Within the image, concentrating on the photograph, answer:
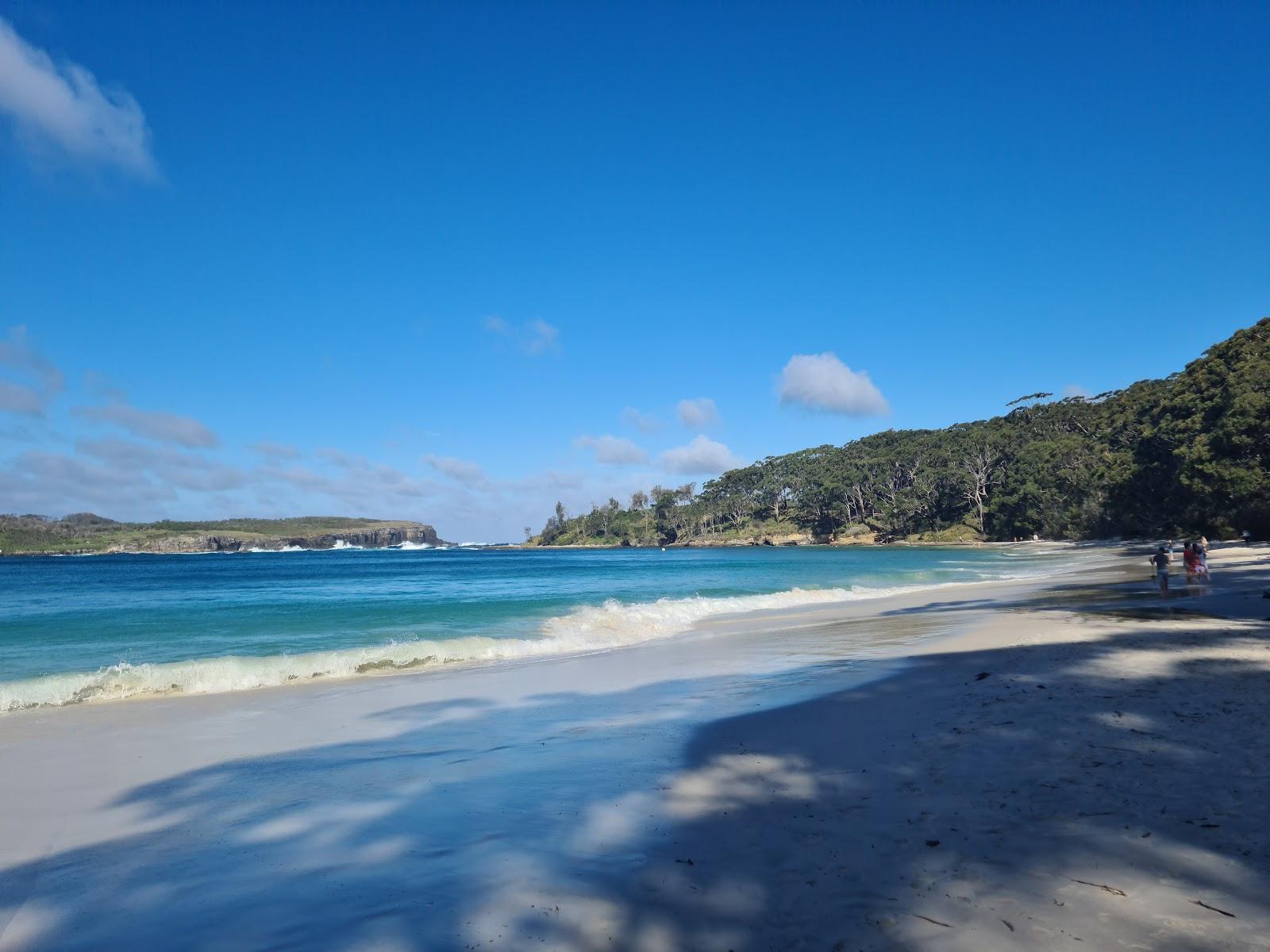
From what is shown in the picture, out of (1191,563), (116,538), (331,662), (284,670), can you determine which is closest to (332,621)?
(331,662)

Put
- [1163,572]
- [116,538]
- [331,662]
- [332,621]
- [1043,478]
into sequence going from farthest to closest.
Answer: [116,538]
[1043,478]
[332,621]
[1163,572]
[331,662]

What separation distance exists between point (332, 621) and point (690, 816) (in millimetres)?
23710

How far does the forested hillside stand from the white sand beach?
45.2 meters

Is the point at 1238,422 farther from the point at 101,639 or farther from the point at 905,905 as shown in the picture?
the point at 101,639

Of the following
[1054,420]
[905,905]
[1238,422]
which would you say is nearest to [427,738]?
[905,905]

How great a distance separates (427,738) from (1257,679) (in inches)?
370

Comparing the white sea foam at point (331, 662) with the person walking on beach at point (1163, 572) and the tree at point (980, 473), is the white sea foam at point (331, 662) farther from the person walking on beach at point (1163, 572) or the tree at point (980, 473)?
the tree at point (980, 473)

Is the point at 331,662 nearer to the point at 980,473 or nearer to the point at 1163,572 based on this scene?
the point at 1163,572

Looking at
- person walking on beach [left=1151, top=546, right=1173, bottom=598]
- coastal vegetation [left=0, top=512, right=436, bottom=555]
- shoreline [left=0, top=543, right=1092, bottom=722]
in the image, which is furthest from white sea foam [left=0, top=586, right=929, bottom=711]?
coastal vegetation [left=0, top=512, right=436, bottom=555]

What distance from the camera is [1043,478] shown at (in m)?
88.4

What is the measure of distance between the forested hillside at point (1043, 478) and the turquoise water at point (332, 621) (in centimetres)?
1261

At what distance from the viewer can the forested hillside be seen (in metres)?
45.2

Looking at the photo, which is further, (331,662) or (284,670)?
(331,662)

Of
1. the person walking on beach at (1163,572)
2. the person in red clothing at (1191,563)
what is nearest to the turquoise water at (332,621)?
→ the person in red clothing at (1191,563)
